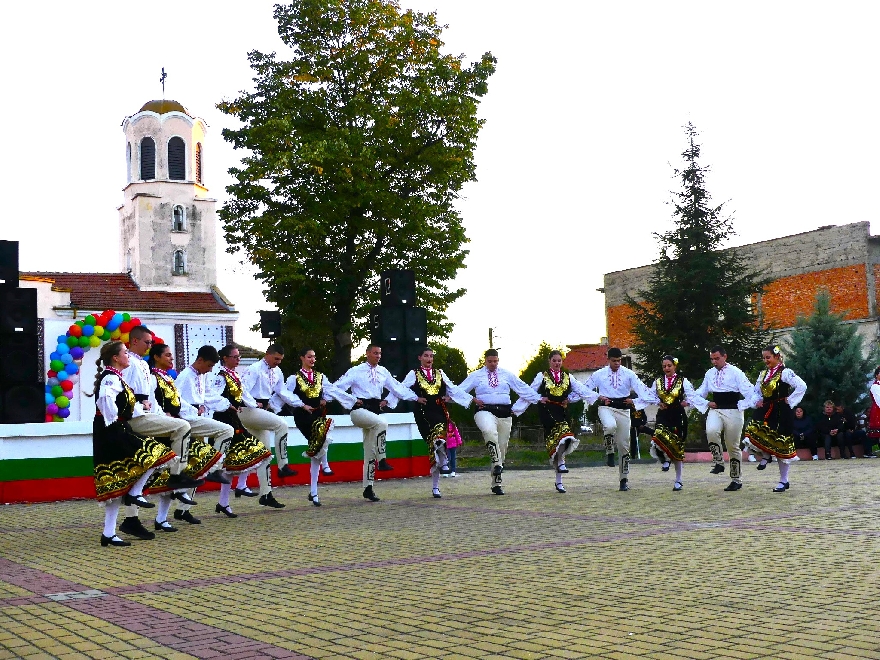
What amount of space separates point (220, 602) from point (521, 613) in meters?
1.96

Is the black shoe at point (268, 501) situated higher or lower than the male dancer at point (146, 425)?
lower

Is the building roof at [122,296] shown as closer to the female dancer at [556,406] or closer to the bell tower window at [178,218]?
the bell tower window at [178,218]

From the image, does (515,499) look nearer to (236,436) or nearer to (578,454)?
(236,436)

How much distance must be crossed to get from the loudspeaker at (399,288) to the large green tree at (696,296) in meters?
16.2

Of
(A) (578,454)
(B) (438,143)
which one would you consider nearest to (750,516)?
(A) (578,454)

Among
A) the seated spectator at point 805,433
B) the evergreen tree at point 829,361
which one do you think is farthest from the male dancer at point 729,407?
the evergreen tree at point 829,361

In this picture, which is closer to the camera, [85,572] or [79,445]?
[85,572]

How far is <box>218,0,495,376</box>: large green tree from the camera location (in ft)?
111

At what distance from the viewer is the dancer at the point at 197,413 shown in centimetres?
1145

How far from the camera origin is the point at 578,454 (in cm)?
3522

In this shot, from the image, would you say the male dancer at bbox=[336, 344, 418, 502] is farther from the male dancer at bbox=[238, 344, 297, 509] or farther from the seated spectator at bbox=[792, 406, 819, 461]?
the seated spectator at bbox=[792, 406, 819, 461]

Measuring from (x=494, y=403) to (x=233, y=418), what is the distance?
3.96m

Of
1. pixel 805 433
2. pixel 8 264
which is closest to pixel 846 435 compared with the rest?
pixel 805 433

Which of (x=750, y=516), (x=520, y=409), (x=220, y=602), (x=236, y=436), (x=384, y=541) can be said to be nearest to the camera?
(x=220, y=602)
